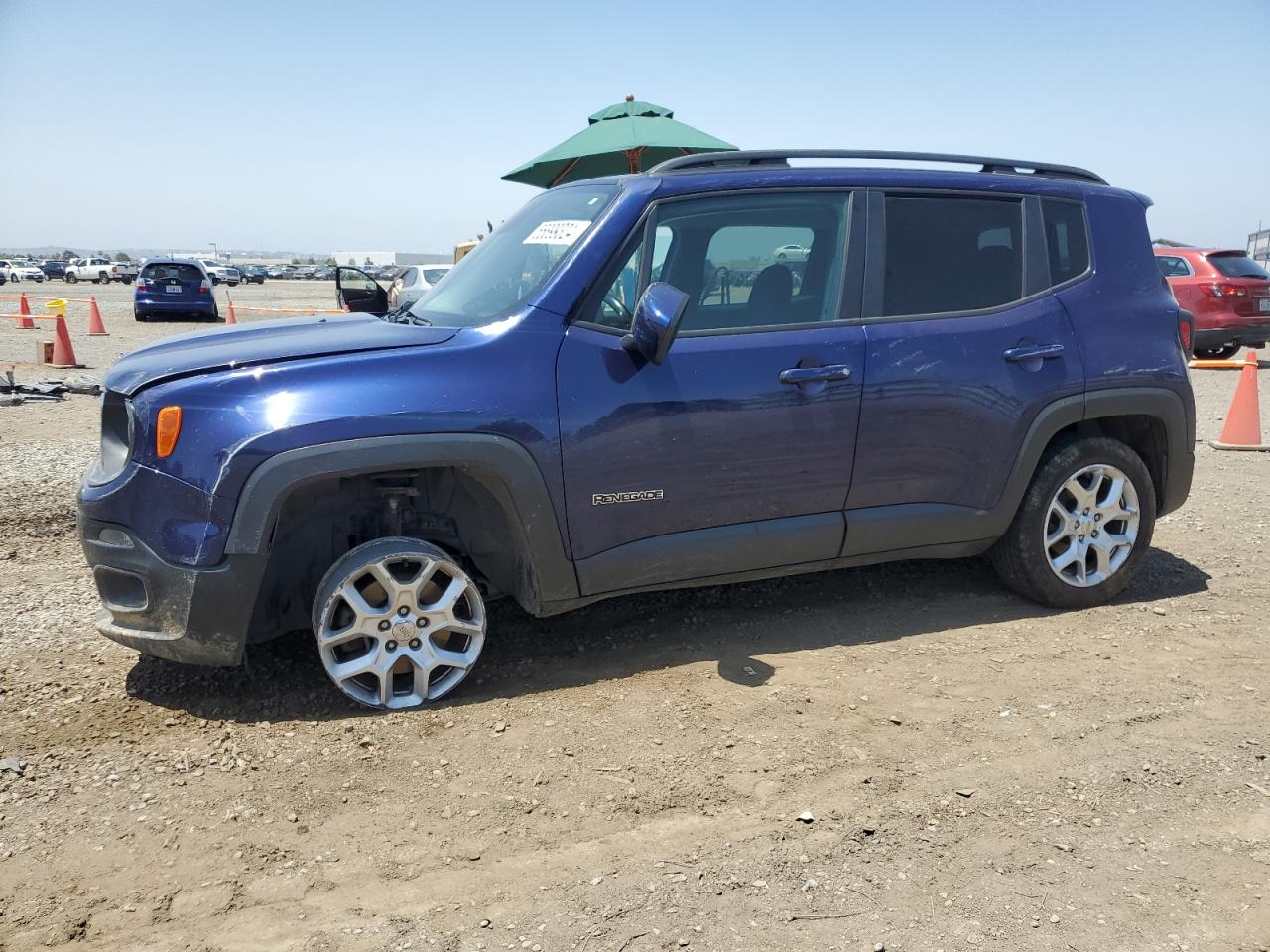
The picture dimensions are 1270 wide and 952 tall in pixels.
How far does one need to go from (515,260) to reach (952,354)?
6.12 ft

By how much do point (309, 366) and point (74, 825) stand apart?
5.15 ft

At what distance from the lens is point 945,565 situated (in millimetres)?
5242

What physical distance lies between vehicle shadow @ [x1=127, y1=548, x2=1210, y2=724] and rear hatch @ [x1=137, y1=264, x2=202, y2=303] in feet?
72.3

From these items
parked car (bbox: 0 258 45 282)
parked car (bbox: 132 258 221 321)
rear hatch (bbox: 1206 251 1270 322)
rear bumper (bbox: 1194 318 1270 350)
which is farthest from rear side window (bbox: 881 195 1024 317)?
parked car (bbox: 0 258 45 282)

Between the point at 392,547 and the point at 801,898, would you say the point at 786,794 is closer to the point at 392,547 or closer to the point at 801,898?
the point at 801,898

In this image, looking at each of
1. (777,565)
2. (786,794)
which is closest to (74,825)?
(786,794)

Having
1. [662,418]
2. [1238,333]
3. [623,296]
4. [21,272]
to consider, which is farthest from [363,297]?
[21,272]

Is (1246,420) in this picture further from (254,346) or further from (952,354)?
(254,346)

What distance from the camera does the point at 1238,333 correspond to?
47.8 feet

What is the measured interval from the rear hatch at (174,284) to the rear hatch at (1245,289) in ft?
69.4

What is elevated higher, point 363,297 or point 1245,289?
point 363,297

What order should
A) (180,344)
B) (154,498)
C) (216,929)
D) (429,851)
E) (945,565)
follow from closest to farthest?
(216,929) → (429,851) → (154,498) → (180,344) → (945,565)

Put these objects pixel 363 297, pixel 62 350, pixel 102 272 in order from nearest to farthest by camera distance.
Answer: pixel 363 297, pixel 62 350, pixel 102 272

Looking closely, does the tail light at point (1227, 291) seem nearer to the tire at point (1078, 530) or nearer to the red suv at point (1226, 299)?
the red suv at point (1226, 299)
